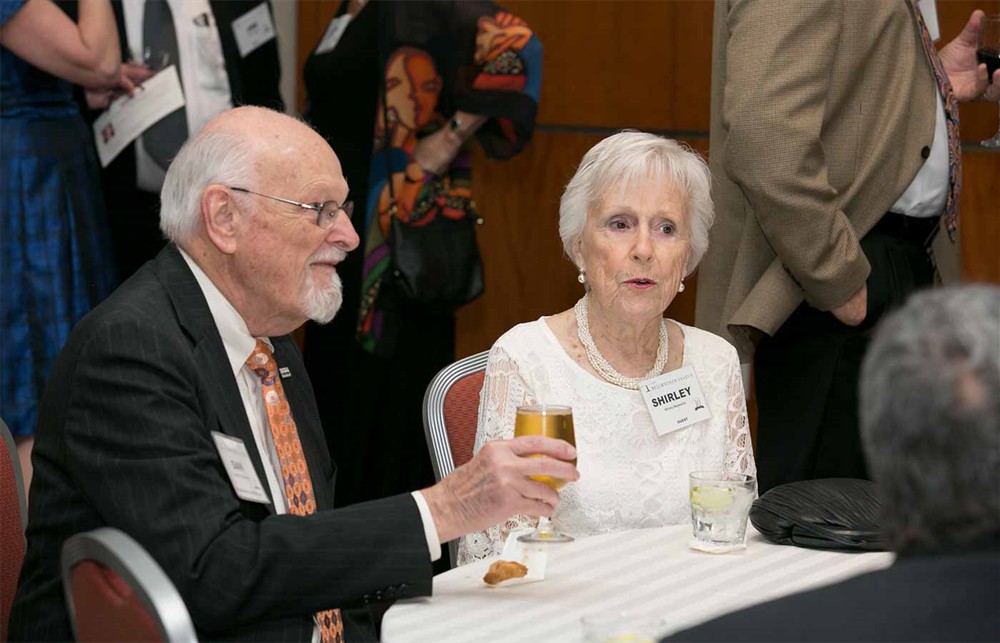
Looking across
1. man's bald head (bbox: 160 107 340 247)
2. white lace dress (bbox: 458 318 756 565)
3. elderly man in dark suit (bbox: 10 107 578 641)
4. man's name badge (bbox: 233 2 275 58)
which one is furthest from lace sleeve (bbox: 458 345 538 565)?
man's name badge (bbox: 233 2 275 58)

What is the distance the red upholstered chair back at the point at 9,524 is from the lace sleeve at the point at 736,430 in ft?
4.53

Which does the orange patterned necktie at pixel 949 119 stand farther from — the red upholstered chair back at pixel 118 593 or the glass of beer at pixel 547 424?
the red upholstered chair back at pixel 118 593

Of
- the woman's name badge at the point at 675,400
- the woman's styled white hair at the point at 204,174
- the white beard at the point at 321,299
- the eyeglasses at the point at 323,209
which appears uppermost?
the woman's styled white hair at the point at 204,174

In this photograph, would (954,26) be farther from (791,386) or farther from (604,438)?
(604,438)

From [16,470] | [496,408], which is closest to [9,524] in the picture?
[16,470]

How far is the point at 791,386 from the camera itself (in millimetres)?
3350

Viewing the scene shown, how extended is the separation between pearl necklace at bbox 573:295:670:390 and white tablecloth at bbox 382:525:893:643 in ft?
1.51

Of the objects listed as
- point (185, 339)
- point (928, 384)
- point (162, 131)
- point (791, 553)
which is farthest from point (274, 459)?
point (162, 131)

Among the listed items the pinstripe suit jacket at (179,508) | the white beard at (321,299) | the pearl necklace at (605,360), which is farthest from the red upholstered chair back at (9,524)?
the pearl necklace at (605,360)

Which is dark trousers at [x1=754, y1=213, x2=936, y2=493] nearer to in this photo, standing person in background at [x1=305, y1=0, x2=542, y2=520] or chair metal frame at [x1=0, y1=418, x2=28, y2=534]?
standing person in background at [x1=305, y1=0, x2=542, y2=520]

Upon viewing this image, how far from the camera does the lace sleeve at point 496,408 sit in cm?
254

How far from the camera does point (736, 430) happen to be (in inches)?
110

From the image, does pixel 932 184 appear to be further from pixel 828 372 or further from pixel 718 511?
pixel 718 511

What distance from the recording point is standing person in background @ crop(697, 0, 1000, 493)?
3105 millimetres
